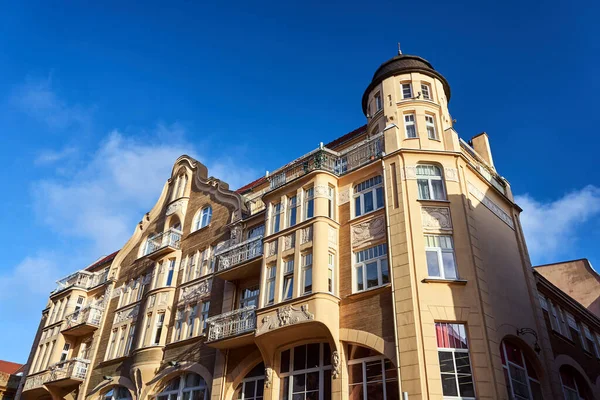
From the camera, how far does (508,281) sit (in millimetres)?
19516

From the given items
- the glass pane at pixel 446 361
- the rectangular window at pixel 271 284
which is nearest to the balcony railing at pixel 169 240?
the rectangular window at pixel 271 284

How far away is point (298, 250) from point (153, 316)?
10.7m

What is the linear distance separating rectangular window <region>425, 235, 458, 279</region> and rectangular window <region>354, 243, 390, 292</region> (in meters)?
1.58

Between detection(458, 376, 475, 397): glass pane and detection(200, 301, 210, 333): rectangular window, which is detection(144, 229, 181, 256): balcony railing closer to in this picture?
detection(200, 301, 210, 333): rectangular window

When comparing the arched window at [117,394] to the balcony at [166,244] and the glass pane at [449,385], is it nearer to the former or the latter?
the balcony at [166,244]

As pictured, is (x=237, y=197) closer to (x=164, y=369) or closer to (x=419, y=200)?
(x=164, y=369)

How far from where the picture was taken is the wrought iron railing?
103ft

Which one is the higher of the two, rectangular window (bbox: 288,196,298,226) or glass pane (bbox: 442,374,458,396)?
rectangular window (bbox: 288,196,298,226)

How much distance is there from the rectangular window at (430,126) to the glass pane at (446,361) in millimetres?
9628

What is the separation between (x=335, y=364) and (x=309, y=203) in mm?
6940

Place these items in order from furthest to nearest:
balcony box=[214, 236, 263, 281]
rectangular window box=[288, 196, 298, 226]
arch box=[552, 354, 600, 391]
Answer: balcony box=[214, 236, 263, 281] → rectangular window box=[288, 196, 298, 226] → arch box=[552, 354, 600, 391]

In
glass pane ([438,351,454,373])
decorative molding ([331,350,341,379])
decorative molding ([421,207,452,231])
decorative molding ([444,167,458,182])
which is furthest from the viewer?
decorative molding ([444,167,458,182])

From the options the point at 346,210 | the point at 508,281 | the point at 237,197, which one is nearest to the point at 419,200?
the point at 346,210

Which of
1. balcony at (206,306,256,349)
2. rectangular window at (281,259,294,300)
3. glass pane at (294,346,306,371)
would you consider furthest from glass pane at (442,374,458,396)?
balcony at (206,306,256,349)
